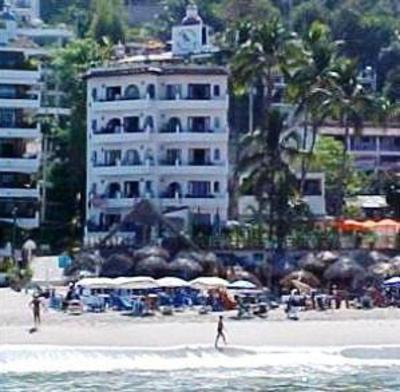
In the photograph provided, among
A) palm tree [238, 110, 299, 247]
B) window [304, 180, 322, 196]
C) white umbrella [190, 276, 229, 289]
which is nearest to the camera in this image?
white umbrella [190, 276, 229, 289]

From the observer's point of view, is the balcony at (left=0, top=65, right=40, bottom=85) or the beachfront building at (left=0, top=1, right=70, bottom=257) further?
the balcony at (left=0, top=65, right=40, bottom=85)

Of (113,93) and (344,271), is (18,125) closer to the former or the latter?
(113,93)

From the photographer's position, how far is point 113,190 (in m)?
83.3

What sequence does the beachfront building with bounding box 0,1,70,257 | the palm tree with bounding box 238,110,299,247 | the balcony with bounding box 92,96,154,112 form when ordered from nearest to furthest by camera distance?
the palm tree with bounding box 238,110,299,247 → the balcony with bounding box 92,96,154,112 → the beachfront building with bounding box 0,1,70,257

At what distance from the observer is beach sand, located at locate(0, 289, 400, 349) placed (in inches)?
1972

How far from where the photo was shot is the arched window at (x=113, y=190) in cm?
8312

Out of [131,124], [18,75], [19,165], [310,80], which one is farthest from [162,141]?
[18,75]

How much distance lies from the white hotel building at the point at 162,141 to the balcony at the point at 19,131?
22.5 ft

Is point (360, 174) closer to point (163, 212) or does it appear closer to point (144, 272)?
point (163, 212)

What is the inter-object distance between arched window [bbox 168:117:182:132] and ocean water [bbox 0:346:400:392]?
34226mm

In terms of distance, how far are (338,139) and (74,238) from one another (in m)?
29.8

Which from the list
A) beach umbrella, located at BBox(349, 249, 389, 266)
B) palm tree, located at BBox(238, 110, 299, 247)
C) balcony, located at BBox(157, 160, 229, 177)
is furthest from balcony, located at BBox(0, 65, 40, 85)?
beach umbrella, located at BBox(349, 249, 389, 266)

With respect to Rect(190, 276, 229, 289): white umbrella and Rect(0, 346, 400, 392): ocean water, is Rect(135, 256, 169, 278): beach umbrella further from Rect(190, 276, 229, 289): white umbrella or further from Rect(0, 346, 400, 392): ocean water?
Rect(0, 346, 400, 392): ocean water

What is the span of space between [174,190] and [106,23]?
186 feet
